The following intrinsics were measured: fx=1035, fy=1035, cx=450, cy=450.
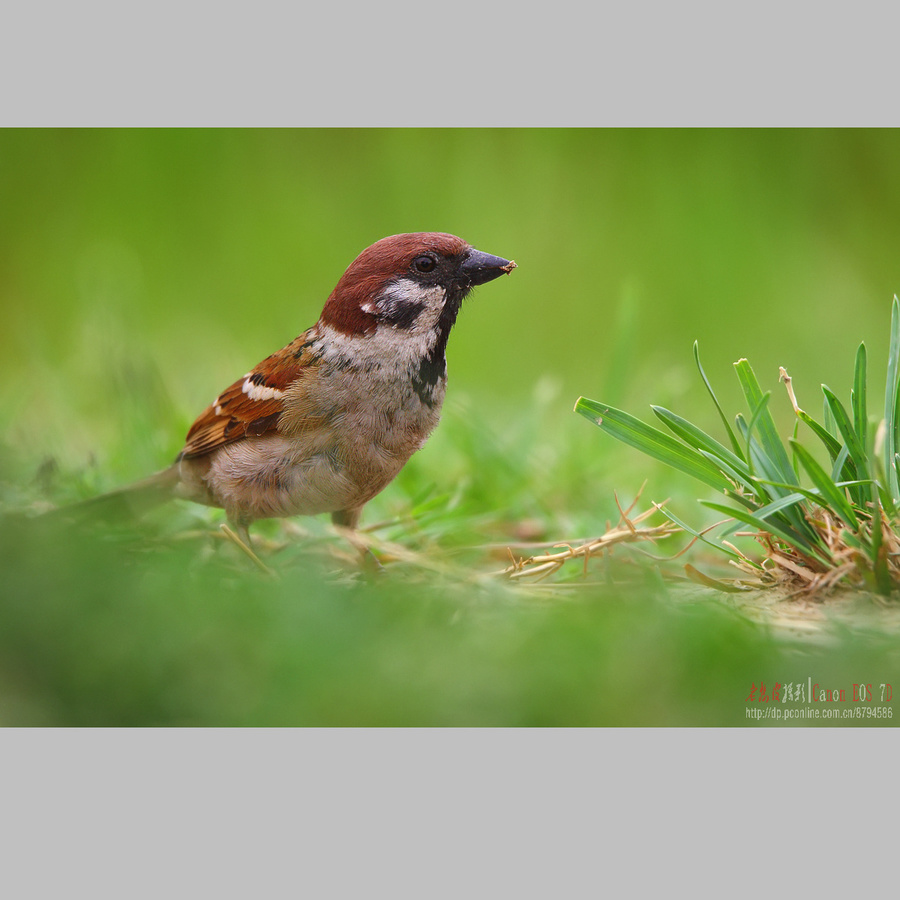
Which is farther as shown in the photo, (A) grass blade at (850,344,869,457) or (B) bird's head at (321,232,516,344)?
(B) bird's head at (321,232,516,344)

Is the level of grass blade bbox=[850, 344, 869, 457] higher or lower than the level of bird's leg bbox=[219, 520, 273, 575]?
higher

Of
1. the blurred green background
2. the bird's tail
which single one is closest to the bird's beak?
the blurred green background

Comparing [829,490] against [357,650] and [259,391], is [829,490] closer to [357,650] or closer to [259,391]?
[357,650]

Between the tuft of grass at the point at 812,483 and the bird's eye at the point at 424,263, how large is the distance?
0.65m

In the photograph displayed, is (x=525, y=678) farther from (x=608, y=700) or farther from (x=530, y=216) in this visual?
(x=530, y=216)

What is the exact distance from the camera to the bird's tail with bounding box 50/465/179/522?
2.63 metres

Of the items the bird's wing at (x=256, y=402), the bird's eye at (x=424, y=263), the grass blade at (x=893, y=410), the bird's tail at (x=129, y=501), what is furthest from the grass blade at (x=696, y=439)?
the bird's tail at (x=129, y=501)

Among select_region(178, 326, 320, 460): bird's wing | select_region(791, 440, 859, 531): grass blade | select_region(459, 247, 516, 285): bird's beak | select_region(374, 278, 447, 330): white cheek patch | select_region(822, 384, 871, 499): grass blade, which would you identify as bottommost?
select_region(791, 440, 859, 531): grass blade

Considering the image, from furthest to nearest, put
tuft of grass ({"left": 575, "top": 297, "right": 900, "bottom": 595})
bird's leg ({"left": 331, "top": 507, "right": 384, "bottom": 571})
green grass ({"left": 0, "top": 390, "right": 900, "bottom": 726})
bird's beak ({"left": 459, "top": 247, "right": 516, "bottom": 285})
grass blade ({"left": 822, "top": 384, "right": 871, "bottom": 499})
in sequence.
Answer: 1. bird's leg ({"left": 331, "top": 507, "right": 384, "bottom": 571})
2. bird's beak ({"left": 459, "top": 247, "right": 516, "bottom": 285})
3. grass blade ({"left": 822, "top": 384, "right": 871, "bottom": 499})
4. tuft of grass ({"left": 575, "top": 297, "right": 900, "bottom": 595})
5. green grass ({"left": 0, "top": 390, "right": 900, "bottom": 726})

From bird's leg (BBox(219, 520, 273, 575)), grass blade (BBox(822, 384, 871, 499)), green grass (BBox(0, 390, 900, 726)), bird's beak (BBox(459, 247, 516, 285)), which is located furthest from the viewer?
bird's beak (BBox(459, 247, 516, 285))

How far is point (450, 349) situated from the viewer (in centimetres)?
534

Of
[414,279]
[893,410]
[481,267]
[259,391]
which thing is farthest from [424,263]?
[893,410]

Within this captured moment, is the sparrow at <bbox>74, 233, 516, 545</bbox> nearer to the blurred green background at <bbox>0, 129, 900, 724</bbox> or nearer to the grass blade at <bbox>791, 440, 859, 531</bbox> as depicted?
the blurred green background at <bbox>0, 129, 900, 724</bbox>

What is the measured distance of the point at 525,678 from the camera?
2.03 m
